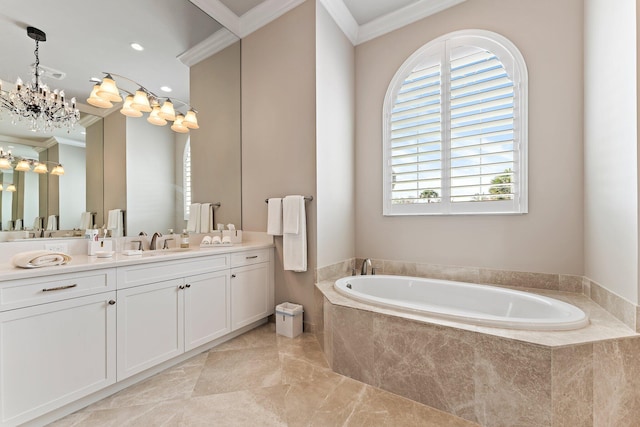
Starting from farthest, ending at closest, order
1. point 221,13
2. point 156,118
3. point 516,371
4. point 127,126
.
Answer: point 221,13
point 156,118
point 127,126
point 516,371

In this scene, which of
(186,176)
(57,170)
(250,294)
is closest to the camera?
(57,170)

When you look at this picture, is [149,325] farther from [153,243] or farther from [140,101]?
[140,101]

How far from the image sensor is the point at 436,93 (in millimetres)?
2594

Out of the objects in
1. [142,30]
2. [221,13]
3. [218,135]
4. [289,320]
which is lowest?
[289,320]

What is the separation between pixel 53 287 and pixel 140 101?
149cm

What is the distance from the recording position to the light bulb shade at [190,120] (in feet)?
8.74

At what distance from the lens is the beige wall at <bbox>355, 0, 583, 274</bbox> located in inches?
83.0

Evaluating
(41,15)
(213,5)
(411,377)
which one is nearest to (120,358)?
(411,377)

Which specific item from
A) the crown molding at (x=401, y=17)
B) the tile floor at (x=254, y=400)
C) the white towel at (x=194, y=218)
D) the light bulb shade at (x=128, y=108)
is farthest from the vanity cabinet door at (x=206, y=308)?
the crown molding at (x=401, y=17)

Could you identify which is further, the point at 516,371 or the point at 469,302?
the point at 469,302

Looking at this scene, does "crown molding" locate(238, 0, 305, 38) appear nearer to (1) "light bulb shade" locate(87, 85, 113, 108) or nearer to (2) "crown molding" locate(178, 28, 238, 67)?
(2) "crown molding" locate(178, 28, 238, 67)

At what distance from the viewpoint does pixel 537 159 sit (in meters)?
2.22

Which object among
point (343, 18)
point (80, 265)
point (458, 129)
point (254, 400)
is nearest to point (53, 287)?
point (80, 265)

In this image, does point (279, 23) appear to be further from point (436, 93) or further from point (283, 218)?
point (283, 218)
